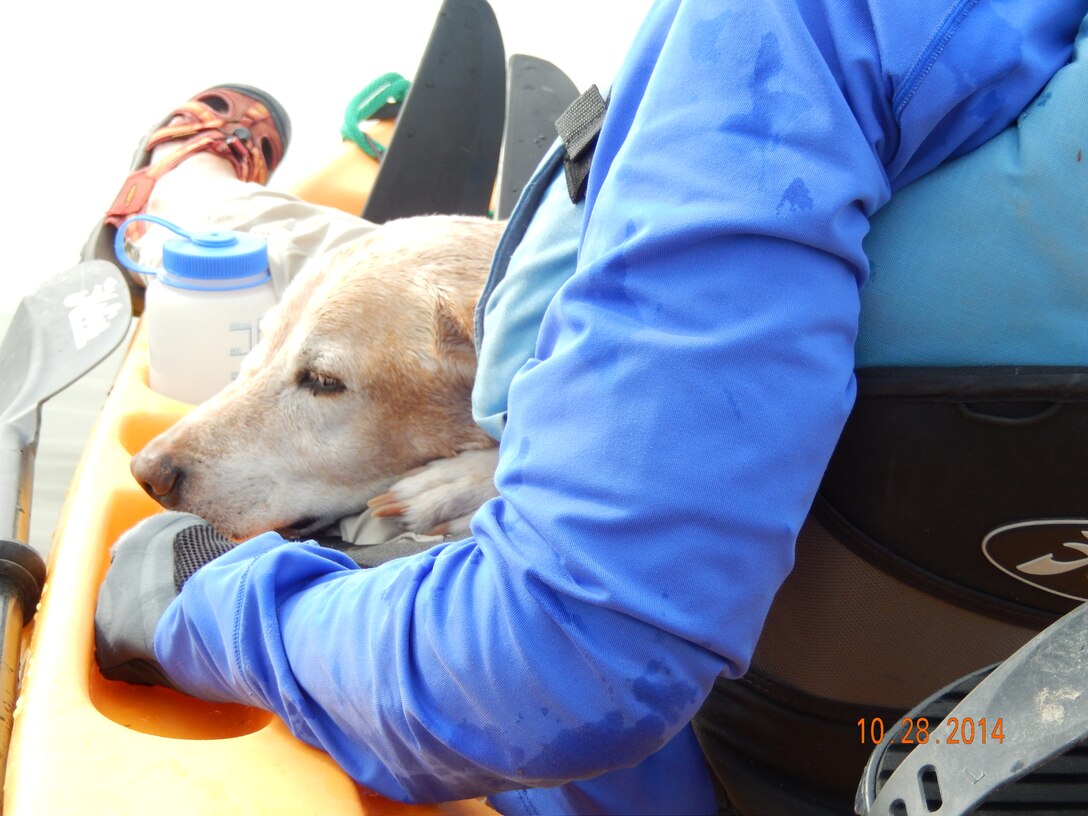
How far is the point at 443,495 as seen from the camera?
1410 millimetres

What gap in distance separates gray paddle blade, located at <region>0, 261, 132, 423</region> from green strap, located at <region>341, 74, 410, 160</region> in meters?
Answer: 1.24

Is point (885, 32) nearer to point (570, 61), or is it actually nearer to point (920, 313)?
point (920, 313)

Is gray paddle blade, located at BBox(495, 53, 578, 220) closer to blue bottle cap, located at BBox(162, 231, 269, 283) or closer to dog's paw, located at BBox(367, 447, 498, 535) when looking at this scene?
blue bottle cap, located at BBox(162, 231, 269, 283)

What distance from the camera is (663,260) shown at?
29.1 inches

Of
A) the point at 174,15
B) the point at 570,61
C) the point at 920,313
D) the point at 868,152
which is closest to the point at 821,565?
the point at 920,313

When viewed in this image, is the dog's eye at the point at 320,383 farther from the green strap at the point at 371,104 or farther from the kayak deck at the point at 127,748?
the green strap at the point at 371,104

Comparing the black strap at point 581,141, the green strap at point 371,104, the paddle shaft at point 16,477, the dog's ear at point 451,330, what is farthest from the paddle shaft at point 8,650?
the green strap at point 371,104

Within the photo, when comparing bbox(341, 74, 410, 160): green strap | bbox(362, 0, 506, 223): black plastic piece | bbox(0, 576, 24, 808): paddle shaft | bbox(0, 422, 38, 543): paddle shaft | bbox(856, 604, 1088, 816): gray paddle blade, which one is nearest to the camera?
bbox(856, 604, 1088, 816): gray paddle blade

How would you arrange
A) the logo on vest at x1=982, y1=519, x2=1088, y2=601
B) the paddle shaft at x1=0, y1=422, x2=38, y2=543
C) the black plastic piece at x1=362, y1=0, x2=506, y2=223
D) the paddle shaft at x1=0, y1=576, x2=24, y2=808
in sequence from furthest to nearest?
the black plastic piece at x1=362, y1=0, x2=506, y2=223 < the paddle shaft at x1=0, y1=422, x2=38, y2=543 < the paddle shaft at x1=0, y1=576, x2=24, y2=808 < the logo on vest at x1=982, y1=519, x2=1088, y2=601

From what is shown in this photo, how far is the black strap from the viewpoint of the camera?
0.97 m

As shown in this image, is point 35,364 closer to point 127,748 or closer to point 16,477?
point 16,477

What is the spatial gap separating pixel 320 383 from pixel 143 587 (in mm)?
464

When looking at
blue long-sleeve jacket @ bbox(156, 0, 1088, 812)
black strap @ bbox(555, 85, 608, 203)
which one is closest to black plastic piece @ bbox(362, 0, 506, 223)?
black strap @ bbox(555, 85, 608, 203)

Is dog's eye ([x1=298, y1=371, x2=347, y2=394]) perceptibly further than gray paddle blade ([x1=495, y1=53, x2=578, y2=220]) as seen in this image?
No
